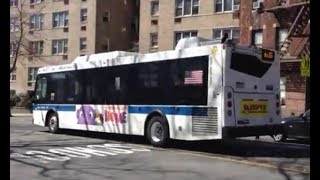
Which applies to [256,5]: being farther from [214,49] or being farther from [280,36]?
[214,49]

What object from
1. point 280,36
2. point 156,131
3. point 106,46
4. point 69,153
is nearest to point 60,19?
point 106,46

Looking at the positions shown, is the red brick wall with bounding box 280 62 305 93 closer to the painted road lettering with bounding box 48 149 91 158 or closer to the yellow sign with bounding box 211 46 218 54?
the yellow sign with bounding box 211 46 218 54

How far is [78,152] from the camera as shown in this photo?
46.4 feet

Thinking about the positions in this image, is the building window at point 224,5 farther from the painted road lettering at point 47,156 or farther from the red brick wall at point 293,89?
the painted road lettering at point 47,156

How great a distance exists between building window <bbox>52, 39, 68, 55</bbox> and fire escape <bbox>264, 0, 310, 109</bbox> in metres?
29.0

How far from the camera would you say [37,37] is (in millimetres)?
60406

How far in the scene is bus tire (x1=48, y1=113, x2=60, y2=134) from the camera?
20831 millimetres

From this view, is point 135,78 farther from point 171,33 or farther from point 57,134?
point 171,33

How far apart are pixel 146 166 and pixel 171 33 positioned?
111 feet

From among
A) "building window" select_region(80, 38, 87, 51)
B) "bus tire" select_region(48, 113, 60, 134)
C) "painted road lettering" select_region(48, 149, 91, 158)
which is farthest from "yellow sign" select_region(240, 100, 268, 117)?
"building window" select_region(80, 38, 87, 51)

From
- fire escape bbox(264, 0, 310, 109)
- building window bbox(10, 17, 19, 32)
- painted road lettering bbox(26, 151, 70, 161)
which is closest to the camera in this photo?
painted road lettering bbox(26, 151, 70, 161)

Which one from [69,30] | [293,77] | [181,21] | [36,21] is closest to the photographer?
[293,77]

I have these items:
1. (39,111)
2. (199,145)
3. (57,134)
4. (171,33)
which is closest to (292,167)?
(199,145)

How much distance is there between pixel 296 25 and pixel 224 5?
10.6 metres
